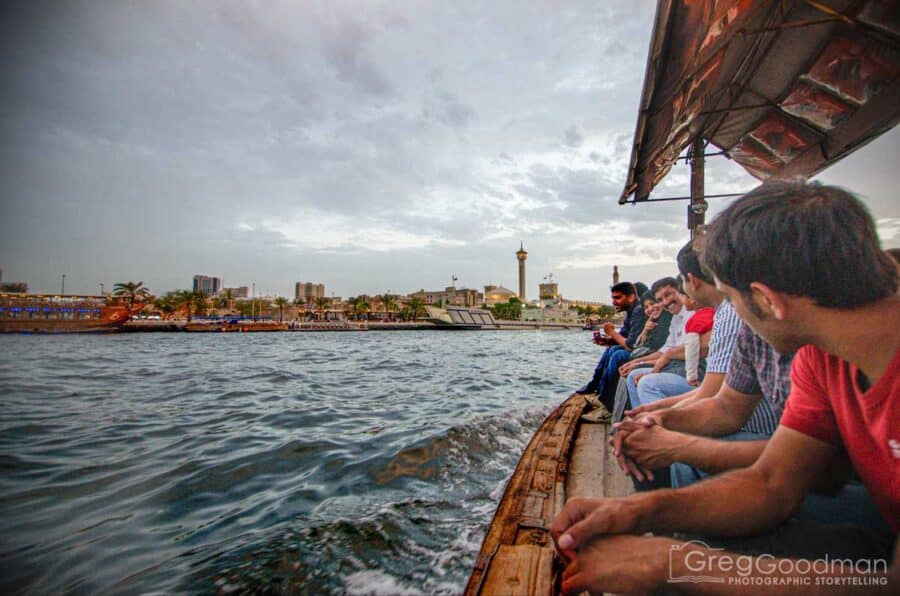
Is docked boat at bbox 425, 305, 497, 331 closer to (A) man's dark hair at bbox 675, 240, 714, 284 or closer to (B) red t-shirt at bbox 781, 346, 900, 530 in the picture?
(A) man's dark hair at bbox 675, 240, 714, 284

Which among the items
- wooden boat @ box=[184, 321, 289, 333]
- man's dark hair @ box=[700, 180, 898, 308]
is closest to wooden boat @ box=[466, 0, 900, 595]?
man's dark hair @ box=[700, 180, 898, 308]

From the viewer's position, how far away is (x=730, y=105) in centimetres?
371

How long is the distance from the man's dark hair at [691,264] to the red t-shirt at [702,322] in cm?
51

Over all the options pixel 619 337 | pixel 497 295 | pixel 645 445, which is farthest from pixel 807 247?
pixel 497 295

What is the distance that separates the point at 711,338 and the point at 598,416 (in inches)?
89.8

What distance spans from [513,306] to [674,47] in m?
103

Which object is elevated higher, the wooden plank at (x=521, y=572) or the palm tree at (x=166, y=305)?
the palm tree at (x=166, y=305)

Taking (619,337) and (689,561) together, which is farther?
(619,337)

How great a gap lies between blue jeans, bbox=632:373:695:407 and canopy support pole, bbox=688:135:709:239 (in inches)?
109

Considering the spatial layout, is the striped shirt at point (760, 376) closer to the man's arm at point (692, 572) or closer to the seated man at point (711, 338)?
the seated man at point (711, 338)

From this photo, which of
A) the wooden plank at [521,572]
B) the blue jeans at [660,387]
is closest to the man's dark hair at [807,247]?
the wooden plank at [521,572]

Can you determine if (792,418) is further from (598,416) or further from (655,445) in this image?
(598,416)

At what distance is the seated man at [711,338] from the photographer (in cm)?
192

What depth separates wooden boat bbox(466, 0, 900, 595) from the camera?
68.4 inches
